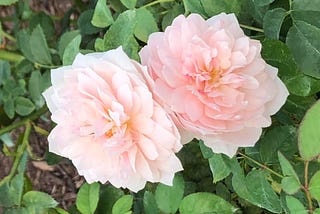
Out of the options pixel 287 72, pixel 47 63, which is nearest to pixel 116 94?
pixel 287 72

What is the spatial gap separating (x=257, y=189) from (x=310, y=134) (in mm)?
169

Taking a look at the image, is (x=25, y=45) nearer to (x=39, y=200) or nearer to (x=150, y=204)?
(x=39, y=200)

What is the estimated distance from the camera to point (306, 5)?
2.53 ft

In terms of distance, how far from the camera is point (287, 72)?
2.54ft

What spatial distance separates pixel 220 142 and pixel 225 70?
79 millimetres

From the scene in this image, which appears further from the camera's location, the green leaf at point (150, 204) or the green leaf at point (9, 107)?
the green leaf at point (9, 107)

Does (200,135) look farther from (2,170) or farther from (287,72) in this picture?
(2,170)

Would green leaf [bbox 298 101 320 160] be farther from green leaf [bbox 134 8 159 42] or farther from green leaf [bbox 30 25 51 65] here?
green leaf [bbox 30 25 51 65]

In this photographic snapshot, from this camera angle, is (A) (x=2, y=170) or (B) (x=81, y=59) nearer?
(B) (x=81, y=59)

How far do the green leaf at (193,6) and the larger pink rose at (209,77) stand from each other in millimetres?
104

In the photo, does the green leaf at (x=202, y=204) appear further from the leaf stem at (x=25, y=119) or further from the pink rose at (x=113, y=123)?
the leaf stem at (x=25, y=119)

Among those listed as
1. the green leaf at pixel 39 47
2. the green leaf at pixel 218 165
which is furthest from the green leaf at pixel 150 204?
the green leaf at pixel 39 47

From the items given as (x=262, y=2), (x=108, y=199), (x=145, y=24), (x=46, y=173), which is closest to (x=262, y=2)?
(x=262, y=2)

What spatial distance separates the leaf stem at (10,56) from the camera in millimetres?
1251
